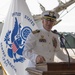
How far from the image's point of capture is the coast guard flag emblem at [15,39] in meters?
3.57

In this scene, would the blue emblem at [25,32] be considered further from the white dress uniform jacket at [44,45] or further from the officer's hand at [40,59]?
the officer's hand at [40,59]

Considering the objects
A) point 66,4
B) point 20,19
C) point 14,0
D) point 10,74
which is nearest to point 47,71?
point 10,74

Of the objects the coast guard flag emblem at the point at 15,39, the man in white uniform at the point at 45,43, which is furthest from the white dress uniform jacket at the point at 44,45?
the coast guard flag emblem at the point at 15,39

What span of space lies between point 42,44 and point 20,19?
4.93 ft

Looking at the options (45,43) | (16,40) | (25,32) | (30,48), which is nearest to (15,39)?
(16,40)

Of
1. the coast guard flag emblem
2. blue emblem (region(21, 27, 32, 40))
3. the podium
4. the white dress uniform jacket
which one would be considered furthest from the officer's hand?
blue emblem (region(21, 27, 32, 40))

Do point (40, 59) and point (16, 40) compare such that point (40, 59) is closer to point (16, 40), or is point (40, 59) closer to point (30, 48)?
point (30, 48)

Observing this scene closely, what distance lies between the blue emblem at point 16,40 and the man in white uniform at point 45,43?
113 centimetres

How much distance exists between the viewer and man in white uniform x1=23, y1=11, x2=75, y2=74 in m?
2.21

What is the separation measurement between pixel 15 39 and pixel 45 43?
52.1 inches

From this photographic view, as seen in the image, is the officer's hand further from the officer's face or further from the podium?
the officer's face

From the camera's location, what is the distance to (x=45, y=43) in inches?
94.2

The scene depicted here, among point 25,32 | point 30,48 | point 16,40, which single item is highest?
point 25,32

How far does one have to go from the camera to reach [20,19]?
3816mm
